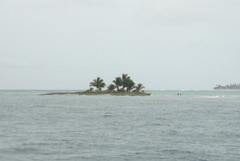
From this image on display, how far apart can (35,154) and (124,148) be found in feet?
21.2

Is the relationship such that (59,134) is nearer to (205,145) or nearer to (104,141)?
(104,141)

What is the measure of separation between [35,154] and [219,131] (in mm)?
22470

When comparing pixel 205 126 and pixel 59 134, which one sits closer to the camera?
pixel 59 134

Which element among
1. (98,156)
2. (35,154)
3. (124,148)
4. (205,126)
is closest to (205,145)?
(124,148)

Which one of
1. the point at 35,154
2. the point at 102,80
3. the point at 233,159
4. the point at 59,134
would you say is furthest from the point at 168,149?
the point at 102,80

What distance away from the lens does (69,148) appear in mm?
36594

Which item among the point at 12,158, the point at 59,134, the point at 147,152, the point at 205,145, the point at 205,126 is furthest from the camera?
the point at 205,126

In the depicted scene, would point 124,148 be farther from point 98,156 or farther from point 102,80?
point 102,80

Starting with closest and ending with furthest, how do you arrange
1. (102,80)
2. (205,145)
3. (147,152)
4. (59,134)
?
(147,152) < (205,145) < (59,134) < (102,80)

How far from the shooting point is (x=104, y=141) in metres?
41.3

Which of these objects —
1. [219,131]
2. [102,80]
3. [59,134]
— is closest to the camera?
[59,134]

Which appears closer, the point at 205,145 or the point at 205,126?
the point at 205,145

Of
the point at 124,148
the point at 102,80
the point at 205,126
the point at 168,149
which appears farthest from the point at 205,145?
the point at 102,80

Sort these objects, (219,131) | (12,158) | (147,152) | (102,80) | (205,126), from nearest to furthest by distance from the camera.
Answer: (12,158)
(147,152)
(219,131)
(205,126)
(102,80)
